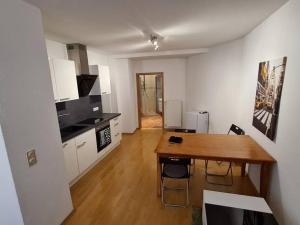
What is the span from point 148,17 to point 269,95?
71.1 inches

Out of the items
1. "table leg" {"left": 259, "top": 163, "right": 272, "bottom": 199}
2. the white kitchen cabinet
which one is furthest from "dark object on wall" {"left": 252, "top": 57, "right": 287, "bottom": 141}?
the white kitchen cabinet

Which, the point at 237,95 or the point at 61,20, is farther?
the point at 237,95

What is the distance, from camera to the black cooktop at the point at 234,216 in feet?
5.29

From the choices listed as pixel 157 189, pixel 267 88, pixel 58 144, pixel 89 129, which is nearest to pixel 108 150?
pixel 89 129

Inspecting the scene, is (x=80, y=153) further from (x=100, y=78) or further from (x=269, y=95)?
(x=269, y=95)

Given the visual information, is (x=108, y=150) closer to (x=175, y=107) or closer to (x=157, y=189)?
(x=157, y=189)

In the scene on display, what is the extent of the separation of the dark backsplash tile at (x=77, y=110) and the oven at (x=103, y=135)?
56cm

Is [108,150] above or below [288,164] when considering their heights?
below

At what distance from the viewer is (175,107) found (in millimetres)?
5777

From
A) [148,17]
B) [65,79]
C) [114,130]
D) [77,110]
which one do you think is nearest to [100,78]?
[77,110]

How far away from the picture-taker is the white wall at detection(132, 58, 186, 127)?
5621 mm

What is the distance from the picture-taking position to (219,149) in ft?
7.69

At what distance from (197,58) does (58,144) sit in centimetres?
421

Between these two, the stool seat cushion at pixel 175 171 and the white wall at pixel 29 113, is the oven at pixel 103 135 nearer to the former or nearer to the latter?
the white wall at pixel 29 113
